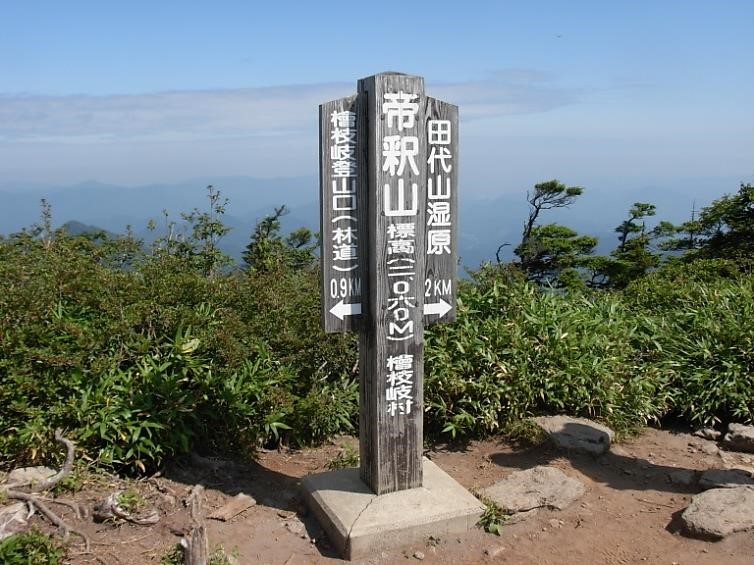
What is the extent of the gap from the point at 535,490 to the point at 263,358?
1.96m

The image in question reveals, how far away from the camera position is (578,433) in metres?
4.84

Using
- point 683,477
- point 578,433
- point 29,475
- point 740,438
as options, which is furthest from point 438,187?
point 740,438

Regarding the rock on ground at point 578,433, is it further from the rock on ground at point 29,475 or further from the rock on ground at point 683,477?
the rock on ground at point 29,475

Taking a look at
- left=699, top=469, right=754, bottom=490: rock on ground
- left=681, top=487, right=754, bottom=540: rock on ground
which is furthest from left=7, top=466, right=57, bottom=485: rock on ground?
left=699, top=469, right=754, bottom=490: rock on ground

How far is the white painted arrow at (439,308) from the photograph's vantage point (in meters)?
3.71

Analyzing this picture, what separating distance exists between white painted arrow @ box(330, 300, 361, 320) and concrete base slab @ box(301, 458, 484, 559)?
1.02 meters

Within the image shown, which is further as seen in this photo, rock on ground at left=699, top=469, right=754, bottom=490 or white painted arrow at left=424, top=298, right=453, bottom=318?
rock on ground at left=699, top=469, right=754, bottom=490

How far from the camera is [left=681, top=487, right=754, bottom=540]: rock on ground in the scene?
3.59 m

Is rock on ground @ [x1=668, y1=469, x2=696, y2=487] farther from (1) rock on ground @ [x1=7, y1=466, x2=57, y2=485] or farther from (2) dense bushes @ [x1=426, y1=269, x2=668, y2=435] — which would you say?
(1) rock on ground @ [x1=7, y1=466, x2=57, y2=485]

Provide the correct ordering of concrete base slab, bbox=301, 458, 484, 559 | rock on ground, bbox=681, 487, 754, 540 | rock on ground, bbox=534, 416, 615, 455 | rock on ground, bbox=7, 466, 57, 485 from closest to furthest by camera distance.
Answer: concrete base slab, bbox=301, 458, 484, 559 < rock on ground, bbox=681, 487, 754, 540 < rock on ground, bbox=7, 466, 57, 485 < rock on ground, bbox=534, 416, 615, 455

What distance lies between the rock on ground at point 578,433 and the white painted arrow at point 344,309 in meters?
2.06

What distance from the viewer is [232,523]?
3791mm

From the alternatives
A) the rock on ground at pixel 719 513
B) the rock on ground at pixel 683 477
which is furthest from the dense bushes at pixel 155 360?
the rock on ground at pixel 719 513

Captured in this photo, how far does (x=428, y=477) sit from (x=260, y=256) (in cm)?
472
